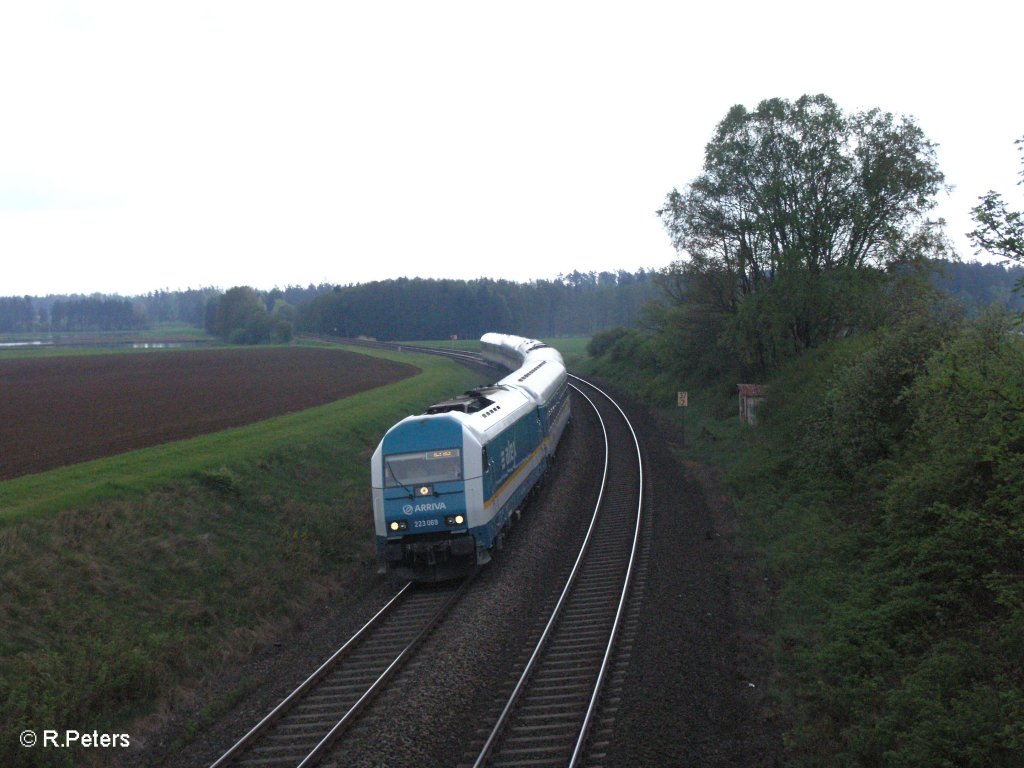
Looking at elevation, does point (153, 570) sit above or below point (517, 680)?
above

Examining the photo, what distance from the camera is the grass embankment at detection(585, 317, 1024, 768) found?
9461 mm

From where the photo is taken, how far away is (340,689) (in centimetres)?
1260

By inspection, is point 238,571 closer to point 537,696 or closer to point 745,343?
point 537,696

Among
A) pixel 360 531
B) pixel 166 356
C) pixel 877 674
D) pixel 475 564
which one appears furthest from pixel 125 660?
pixel 166 356

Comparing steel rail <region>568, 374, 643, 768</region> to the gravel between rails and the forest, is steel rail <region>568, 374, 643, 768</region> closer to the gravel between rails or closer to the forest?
the gravel between rails

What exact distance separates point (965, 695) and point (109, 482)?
17616mm

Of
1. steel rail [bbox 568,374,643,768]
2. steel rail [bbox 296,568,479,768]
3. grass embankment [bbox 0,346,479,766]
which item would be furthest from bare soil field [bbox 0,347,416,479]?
steel rail [bbox 568,374,643,768]

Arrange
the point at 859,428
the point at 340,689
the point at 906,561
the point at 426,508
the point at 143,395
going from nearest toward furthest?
the point at 340,689
the point at 906,561
the point at 426,508
the point at 859,428
the point at 143,395

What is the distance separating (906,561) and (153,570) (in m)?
13.9

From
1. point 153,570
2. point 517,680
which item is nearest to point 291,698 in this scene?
point 517,680

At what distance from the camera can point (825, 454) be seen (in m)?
22.2

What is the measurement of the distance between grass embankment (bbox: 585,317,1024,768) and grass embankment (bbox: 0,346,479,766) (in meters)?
9.51

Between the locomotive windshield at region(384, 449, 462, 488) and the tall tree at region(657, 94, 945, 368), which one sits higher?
the tall tree at region(657, 94, 945, 368)

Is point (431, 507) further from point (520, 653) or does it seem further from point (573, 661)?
point (573, 661)
